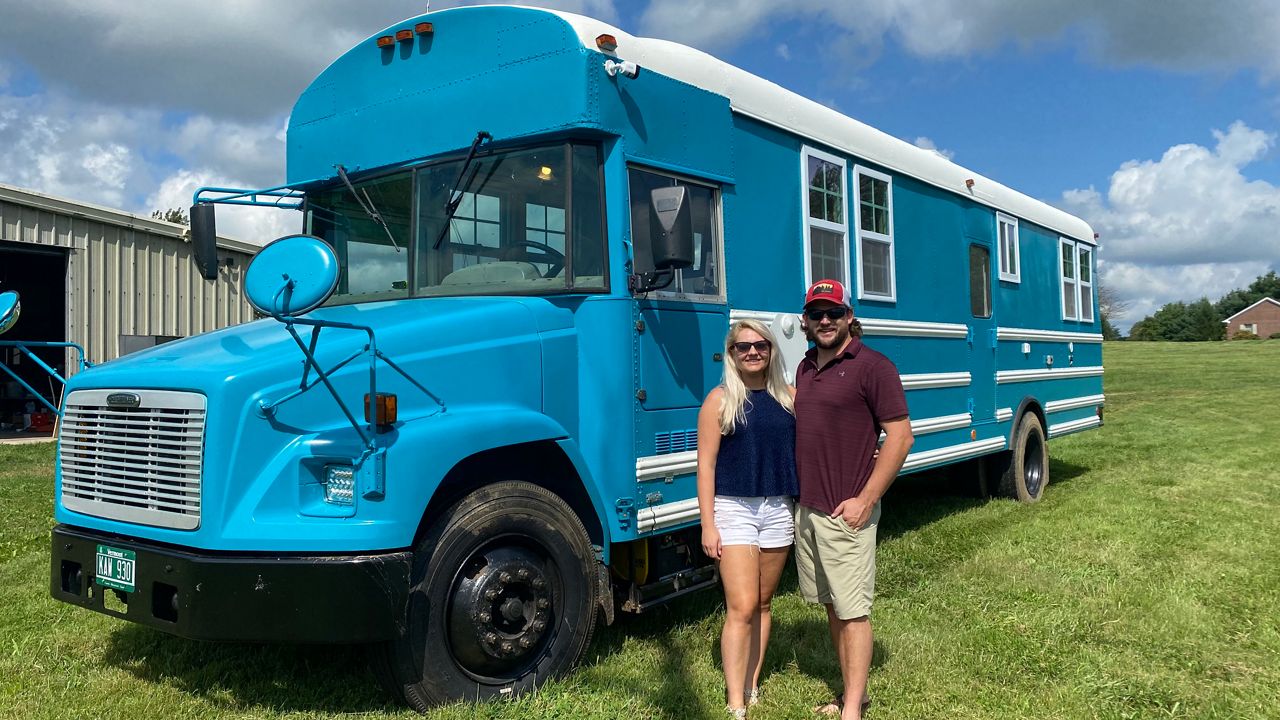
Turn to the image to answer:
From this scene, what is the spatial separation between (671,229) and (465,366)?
1.05m

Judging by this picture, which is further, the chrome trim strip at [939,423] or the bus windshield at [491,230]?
the chrome trim strip at [939,423]

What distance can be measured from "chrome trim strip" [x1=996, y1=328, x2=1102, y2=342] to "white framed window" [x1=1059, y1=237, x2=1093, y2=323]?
0.62ft

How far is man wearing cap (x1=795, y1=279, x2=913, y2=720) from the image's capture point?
363cm

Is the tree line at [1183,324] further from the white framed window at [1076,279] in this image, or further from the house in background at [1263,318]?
the white framed window at [1076,279]

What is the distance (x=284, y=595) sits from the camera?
3.37 m

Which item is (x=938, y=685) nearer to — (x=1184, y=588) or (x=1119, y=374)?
(x=1184, y=588)

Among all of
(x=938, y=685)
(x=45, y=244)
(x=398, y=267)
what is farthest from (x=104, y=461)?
(x=45, y=244)

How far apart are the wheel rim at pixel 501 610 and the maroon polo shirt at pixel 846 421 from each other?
117cm

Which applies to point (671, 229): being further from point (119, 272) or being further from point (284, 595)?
point (119, 272)

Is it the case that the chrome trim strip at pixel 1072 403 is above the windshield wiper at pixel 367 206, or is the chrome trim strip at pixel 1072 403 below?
below

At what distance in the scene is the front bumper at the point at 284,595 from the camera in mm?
3363

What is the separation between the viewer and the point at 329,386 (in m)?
3.37

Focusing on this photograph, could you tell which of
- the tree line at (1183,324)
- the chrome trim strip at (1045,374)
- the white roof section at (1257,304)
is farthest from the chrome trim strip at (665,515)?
the white roof section at (1257,304)

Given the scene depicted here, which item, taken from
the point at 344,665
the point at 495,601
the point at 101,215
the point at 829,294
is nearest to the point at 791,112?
the point at 829,294
